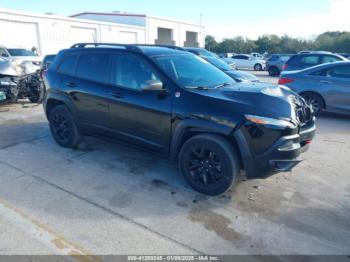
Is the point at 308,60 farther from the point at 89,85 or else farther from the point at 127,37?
the point at 127,37

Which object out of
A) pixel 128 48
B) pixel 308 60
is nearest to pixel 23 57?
pixel 128 48

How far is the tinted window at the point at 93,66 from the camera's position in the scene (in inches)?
180

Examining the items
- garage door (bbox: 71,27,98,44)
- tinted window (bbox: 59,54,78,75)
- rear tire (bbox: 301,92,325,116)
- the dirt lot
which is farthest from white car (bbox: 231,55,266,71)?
tinted window (bbox: 59,54,78,75)

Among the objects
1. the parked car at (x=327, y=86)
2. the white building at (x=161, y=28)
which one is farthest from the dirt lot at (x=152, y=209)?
the white building at (x=161, y=28)

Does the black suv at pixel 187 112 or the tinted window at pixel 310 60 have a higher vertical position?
the tinted window at pixel 310 60

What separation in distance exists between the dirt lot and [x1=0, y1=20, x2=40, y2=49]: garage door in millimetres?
20837

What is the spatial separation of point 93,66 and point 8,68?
4622mm

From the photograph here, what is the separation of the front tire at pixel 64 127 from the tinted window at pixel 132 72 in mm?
1305

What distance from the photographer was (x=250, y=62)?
2761 cm

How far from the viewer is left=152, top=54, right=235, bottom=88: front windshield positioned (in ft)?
13.0

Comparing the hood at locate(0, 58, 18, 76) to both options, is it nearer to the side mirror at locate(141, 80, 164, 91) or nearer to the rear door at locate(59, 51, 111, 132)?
the rear door at locate(59, 51, 111, 132)

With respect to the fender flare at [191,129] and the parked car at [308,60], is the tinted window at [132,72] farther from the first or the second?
the parked car at [308,60]

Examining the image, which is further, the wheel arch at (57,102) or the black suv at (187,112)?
the wheel arch at (57,102)

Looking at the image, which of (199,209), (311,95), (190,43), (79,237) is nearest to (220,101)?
(199,209)
